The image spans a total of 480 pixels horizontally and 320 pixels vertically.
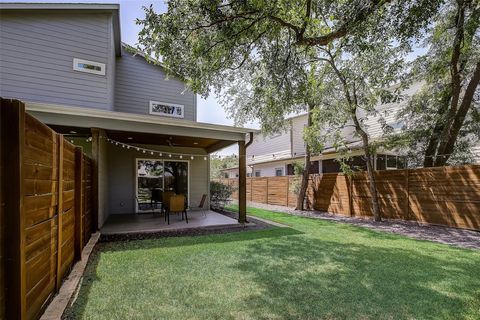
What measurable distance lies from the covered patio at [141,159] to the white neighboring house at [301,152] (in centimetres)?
479

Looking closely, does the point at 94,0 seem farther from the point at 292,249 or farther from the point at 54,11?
the point at 292,249

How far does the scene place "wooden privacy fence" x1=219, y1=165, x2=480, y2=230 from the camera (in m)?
7.63

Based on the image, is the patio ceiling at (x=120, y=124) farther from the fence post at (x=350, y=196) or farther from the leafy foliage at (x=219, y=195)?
the fence post at (x=350, y=196)

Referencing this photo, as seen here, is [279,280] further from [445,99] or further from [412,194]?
[445,99]

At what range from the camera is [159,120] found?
24.1 ft

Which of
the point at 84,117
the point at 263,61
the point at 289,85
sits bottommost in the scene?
the point at 84,117

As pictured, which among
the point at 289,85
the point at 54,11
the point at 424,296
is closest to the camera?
the point at 424,296

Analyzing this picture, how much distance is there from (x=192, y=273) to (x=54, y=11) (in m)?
8.68

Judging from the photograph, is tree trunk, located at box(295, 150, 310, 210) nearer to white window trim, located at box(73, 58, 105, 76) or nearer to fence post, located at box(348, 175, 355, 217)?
fence post, located at box(348, 175, 355, 217)

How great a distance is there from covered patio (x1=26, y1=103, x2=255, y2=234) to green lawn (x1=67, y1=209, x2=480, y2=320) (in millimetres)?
2170

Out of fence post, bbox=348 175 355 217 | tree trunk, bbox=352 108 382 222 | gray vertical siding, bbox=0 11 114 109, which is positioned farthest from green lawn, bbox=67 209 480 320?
gray vertical siding, bbox=0 11 114 109

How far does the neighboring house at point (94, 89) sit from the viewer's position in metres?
7.08

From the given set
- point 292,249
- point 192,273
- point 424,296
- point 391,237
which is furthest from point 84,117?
point 391,237

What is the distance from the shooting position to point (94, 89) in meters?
8.59
